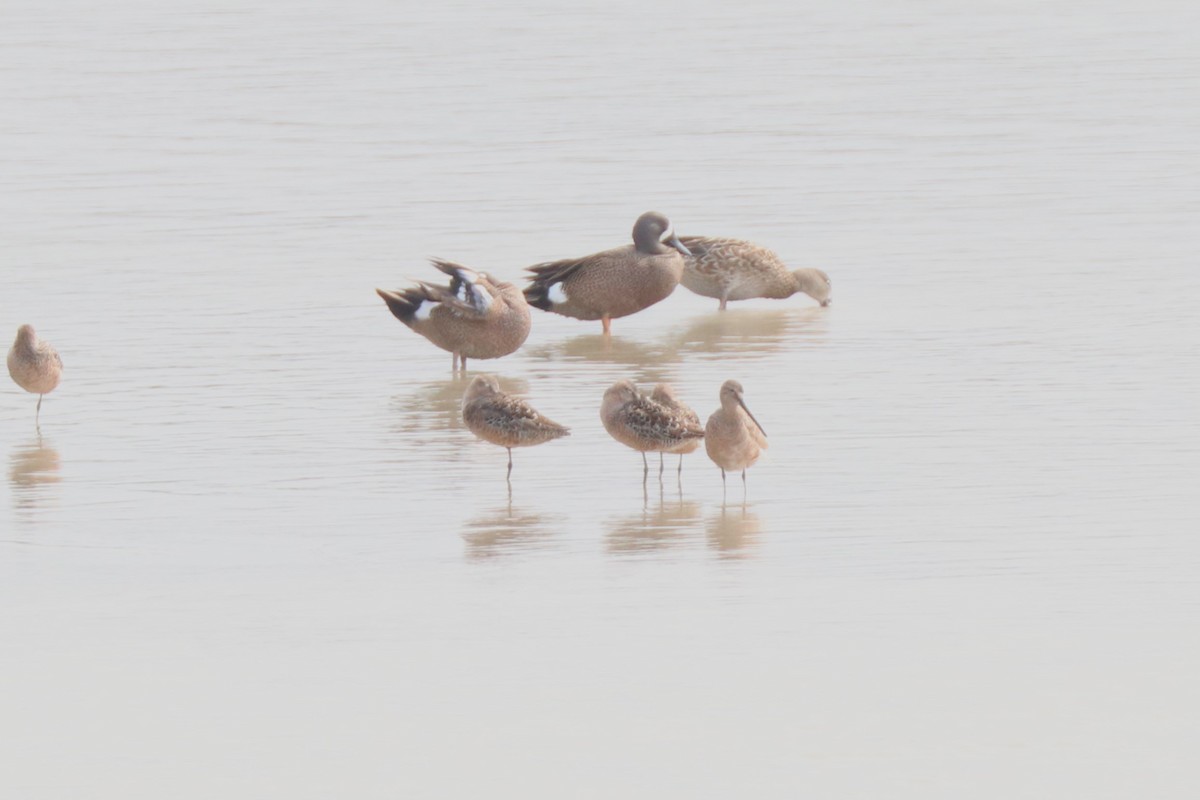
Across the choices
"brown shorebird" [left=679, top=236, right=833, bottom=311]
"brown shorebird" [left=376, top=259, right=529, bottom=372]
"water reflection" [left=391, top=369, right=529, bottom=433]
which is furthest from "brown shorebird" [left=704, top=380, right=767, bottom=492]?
"brown shorebird" [left=679, top=236, right=833, bottom=311]

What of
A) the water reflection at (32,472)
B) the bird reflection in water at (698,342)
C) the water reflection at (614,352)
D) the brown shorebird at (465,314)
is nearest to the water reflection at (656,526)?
the water reflection at (32,472)

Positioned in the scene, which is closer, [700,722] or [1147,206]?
[700,722]

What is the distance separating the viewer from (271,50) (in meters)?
36.0

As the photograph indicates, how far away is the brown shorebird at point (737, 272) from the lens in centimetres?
1664

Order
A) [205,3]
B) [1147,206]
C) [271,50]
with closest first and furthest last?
1. [1147,206]
2. [271,50]
3. [205,3]

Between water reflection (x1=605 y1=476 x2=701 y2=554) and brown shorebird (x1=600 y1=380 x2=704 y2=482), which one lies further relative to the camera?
brown shorebird (x1=600 y1=380 x2=704 y2=482)

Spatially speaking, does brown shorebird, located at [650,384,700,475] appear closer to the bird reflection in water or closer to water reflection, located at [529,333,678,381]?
the bird reflection in water

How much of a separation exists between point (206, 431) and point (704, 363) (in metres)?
3.56

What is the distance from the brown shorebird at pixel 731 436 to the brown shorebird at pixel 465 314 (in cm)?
400

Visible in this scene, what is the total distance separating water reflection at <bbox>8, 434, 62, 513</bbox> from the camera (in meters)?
10.3

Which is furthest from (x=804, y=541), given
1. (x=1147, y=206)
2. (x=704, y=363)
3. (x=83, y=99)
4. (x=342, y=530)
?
(x=83, y=99)

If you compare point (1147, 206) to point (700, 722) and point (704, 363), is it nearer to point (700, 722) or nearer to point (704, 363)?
point (704, 363)

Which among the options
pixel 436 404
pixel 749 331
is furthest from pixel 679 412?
pixel 749 331

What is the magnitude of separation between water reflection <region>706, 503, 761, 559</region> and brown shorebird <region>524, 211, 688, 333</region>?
601 cm
